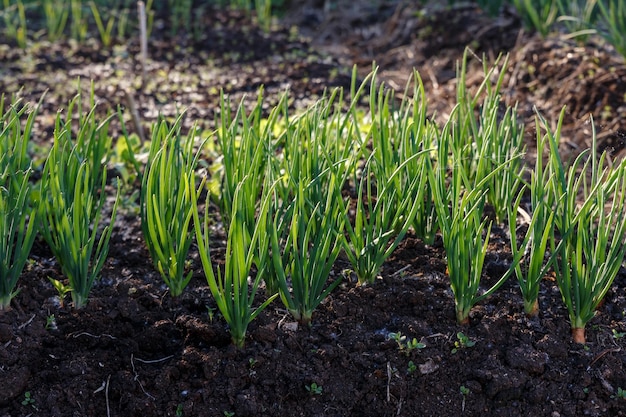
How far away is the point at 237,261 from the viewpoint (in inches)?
85.7

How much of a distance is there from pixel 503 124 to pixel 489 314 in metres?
0.67

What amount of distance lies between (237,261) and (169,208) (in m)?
0.41

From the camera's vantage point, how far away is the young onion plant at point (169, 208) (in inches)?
92.8

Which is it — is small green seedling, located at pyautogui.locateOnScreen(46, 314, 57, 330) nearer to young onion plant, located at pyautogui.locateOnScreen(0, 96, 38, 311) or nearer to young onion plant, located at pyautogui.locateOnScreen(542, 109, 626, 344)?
young onion plant, located at pyautogui.locateOnScreen(0, 96, 38, 311)

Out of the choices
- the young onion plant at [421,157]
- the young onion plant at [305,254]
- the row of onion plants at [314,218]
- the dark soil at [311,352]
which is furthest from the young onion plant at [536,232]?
the young onion plant at [305,254]

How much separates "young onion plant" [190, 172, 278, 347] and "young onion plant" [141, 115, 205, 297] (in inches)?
4.5

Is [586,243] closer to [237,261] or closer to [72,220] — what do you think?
[237,261]

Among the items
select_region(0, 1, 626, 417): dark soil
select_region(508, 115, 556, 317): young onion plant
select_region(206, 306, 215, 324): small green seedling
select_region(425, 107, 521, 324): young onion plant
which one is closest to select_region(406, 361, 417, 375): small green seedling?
select_region(0, 1, 626, 417): dark soil

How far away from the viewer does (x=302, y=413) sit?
88.8 inches

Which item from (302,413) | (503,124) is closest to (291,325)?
(302,413)

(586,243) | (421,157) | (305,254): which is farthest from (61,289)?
(586,243)

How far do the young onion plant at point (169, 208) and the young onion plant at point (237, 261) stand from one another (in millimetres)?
114

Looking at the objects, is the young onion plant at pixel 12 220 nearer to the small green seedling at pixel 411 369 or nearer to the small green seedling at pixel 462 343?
the small green seedling at pixel 411 369

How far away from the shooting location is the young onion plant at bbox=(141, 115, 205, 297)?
7.73 feet
